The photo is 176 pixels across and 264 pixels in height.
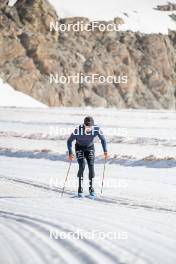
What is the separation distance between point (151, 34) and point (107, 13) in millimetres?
13975

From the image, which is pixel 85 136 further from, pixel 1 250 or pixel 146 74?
pixel 146 74

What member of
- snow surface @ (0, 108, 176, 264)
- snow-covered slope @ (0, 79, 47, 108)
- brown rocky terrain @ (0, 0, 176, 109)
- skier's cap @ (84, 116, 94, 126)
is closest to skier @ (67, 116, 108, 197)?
skier's cap @ (84, 116, 94, 126)

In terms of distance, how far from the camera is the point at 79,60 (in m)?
90.2

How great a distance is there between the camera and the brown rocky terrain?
83625 millimetres

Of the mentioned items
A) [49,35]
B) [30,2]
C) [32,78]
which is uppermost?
[30,2]

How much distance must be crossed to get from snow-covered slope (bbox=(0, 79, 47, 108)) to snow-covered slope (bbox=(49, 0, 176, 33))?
1012 inches

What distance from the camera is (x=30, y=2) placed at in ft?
298

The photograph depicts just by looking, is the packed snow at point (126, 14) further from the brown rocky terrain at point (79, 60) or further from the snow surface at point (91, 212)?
the snow surface at point (91, 212)

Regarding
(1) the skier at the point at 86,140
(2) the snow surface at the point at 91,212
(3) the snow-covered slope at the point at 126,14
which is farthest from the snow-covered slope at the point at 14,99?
(1) the skier at the point at 86,140

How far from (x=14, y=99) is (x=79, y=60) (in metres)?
16.0

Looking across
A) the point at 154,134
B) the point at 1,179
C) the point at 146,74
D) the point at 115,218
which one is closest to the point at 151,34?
the point at 146,74

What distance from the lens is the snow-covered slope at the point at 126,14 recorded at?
346ft

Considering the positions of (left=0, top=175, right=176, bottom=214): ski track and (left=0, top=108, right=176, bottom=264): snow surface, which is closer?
(left=0, top=108, right=176, bottom=264): snow surface

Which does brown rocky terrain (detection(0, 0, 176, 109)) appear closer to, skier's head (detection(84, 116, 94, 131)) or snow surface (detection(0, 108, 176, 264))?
snow surface (detection(0, 108, 176, 264))
